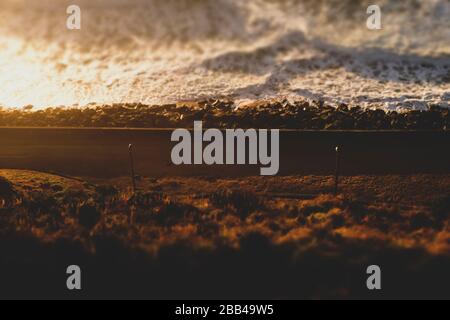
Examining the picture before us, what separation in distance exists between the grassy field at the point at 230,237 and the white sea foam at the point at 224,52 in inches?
199

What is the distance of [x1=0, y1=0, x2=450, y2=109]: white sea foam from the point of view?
49.1ft

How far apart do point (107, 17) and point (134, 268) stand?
15273 millimetres

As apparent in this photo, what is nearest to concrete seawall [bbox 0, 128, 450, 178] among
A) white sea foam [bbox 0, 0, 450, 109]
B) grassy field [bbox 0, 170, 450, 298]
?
grassy field [bbox 0, 170, 450, 298]

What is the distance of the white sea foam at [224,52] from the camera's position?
14953mm

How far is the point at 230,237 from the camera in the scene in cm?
777

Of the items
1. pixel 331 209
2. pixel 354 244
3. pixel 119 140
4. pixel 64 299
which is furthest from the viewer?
pixel 119 140

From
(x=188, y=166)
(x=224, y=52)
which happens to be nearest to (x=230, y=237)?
(x=188, y=166)

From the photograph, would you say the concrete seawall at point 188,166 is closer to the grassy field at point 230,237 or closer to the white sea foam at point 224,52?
the grassy field at point 230,237

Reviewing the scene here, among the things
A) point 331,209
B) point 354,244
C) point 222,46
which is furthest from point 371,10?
point 354,244

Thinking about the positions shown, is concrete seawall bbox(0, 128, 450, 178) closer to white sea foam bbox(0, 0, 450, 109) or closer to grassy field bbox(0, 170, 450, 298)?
grassy field bbox(0, 170, 450, 298)

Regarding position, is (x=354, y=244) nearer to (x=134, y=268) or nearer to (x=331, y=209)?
(x=331, y=209)

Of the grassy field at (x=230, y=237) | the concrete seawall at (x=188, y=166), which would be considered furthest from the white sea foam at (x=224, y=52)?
the grassy field at (x=230, y=237)

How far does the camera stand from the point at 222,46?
17.7 meters

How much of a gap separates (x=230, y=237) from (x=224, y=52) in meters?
10.9
